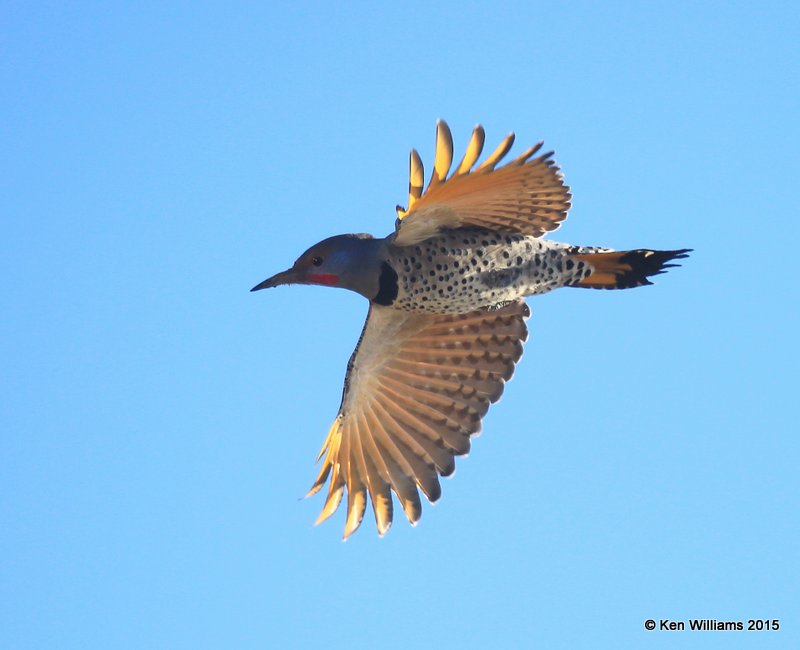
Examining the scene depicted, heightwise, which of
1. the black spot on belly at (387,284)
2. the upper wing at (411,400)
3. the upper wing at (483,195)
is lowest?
the upper wing at (411,400)

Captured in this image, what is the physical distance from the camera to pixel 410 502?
26.0 ft

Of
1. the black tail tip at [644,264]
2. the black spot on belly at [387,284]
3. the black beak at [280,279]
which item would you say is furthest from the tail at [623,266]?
the black beak at [280,279]

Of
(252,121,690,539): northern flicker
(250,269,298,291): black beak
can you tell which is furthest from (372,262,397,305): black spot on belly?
(250,269,298,291): black beak

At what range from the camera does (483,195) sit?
23.2 feet

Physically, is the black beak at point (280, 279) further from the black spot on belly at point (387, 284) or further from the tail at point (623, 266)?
the tail at point (623, 266)

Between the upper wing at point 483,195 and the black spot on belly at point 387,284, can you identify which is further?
the black spot on belly at point 387,284

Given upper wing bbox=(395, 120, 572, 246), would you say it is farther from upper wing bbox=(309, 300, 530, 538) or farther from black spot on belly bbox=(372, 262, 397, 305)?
→ upper wing bbox=(309, 300, 530, 538)

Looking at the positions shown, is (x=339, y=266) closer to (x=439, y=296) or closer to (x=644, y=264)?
(x=439, y=296)

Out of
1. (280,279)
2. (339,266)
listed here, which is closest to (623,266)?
(339,266)

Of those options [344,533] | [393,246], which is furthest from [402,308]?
[344,533]

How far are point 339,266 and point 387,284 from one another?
0.95 ft

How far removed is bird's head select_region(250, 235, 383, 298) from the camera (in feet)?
24.0

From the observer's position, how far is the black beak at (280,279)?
743cm

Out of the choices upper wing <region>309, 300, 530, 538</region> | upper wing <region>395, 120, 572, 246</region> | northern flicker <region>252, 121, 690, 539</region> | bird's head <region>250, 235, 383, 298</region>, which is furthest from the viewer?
upper wing <region>309, 300, 530, 538</region>
